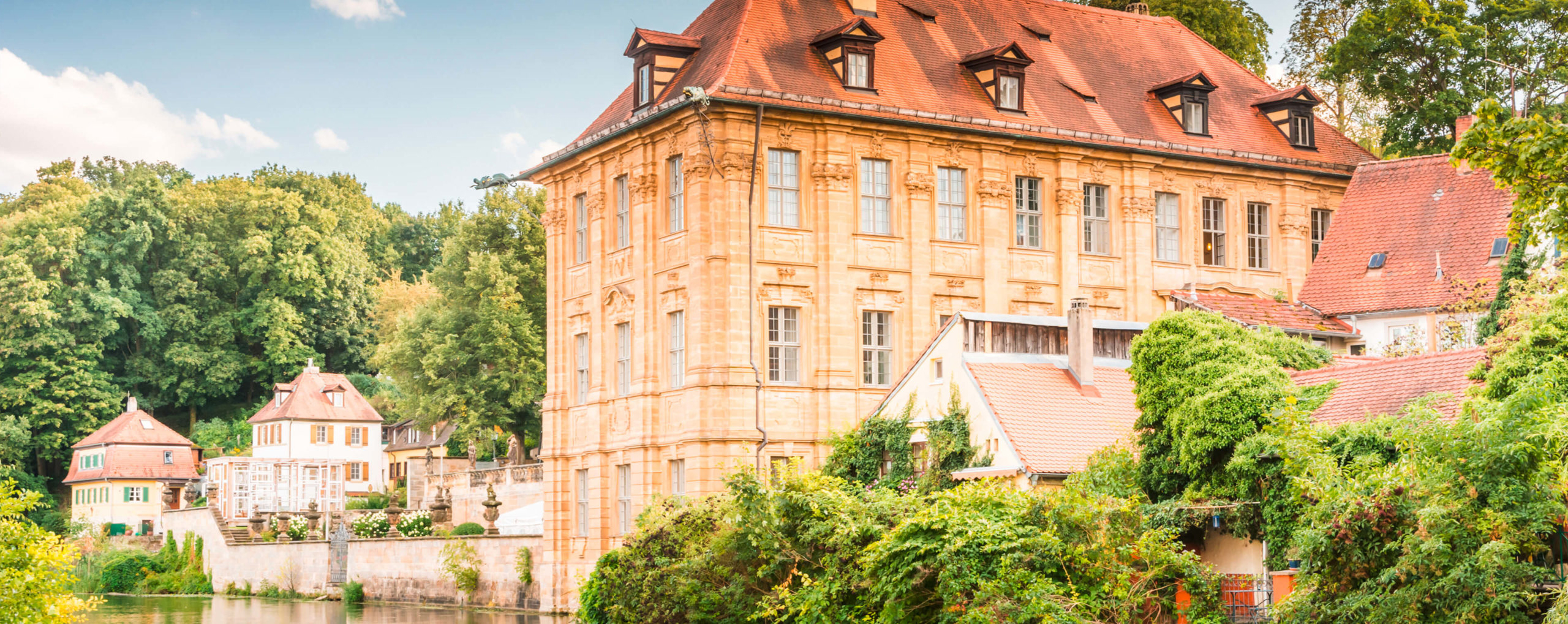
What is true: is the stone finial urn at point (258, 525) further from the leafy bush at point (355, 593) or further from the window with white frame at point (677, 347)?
the window with white frame at point (677, 347)

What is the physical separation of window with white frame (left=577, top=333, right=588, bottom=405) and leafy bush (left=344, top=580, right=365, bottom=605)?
40.9 ft

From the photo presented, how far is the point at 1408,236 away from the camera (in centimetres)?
3578

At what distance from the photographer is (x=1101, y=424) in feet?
89.1

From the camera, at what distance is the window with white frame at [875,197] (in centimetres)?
3512

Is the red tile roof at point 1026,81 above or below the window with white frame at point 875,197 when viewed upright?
above

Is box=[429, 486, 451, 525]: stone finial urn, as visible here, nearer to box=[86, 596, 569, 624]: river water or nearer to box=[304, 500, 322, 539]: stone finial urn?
box=[86, 596, 569, 624]: river water

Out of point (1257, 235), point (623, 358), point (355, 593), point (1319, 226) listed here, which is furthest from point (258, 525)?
point (1319, 226)

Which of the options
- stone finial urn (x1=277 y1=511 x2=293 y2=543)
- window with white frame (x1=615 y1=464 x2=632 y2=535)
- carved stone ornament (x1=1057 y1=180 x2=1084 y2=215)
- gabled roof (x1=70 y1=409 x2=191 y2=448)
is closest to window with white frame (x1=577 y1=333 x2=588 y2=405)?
window with white frame (x1=615 y1=464 x2=632 y2=535)

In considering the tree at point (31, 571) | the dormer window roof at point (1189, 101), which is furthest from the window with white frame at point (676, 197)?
the tree at point (31, 571)

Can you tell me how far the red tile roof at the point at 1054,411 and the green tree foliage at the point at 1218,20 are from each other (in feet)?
62.8

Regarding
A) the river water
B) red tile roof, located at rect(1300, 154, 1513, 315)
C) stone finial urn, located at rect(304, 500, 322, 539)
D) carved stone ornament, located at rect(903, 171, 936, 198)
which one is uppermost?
carved stone ornament, located at rect(903, 171, 936, 198)

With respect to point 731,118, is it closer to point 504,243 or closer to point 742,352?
point 742,352

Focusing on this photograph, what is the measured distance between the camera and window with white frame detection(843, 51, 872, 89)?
35156mm

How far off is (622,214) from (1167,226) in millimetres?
11391
